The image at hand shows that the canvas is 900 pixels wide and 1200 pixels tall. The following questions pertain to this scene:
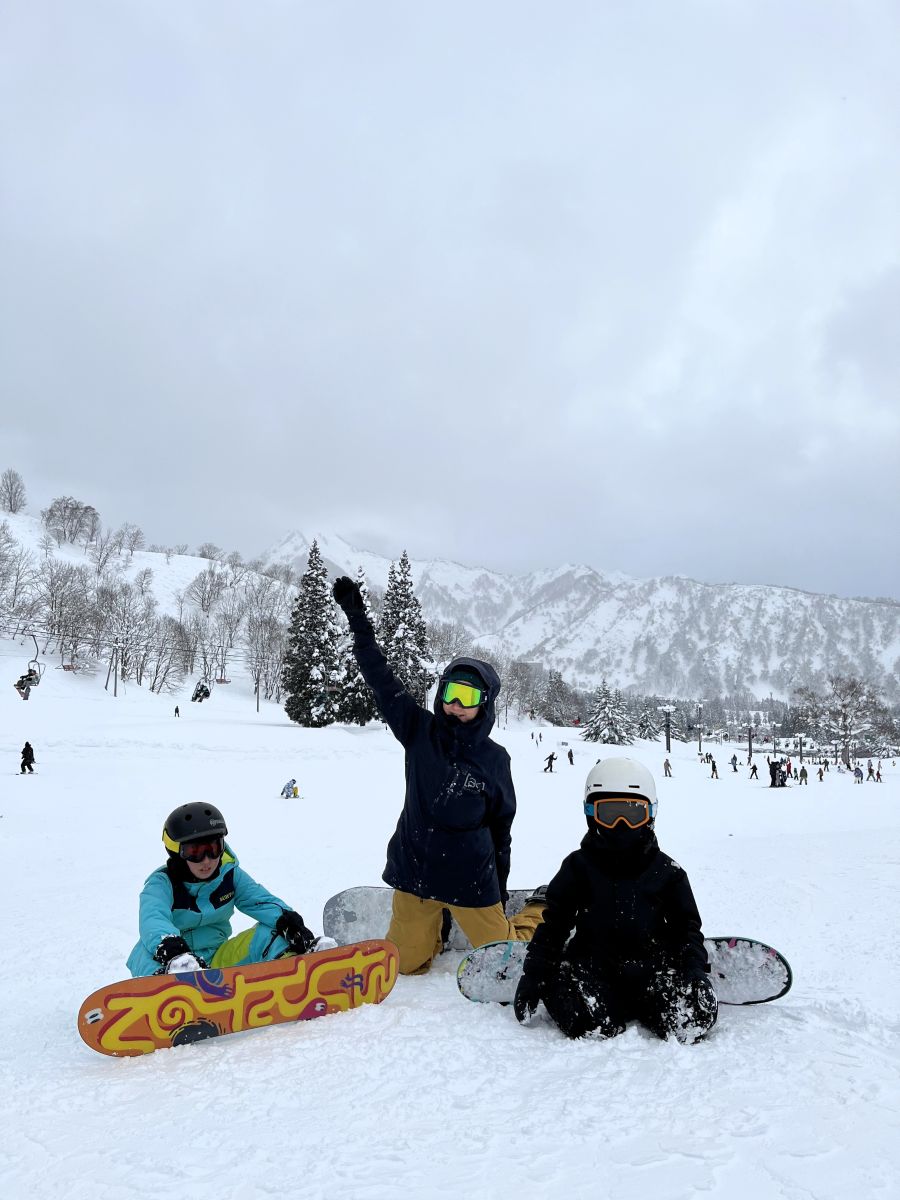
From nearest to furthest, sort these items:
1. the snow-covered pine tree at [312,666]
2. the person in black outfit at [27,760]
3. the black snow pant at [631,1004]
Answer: the black snow pant at [631,1004] < the person in black outfit at [27,760] < the snow-covered pine tree at [312,666]

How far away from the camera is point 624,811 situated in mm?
3447

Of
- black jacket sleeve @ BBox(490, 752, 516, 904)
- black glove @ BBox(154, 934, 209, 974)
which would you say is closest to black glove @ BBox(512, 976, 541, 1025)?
black jacket sleeve @ BBox(490, 752, 516, 904)

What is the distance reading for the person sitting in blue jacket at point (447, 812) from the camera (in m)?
4.20

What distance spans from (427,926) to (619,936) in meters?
1.38

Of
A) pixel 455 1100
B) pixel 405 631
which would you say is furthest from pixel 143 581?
pixel 455 1100

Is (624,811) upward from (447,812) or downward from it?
upward

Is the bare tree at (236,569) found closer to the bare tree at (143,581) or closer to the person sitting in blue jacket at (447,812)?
the bare tree at (143,581)

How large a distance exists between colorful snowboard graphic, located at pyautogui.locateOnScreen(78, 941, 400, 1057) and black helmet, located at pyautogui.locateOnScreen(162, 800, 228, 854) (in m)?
0.73

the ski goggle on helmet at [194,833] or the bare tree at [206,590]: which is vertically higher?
the bare tree at [206,590]

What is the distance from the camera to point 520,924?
184 inches

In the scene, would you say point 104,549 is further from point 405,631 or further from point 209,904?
point 209,904

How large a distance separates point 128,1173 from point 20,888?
8889 mm

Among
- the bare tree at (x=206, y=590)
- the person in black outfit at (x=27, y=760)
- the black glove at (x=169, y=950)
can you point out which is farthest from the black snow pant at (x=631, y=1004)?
the bare tree at (x=206, y=590)

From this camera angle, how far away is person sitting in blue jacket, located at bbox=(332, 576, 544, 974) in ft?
13.8
